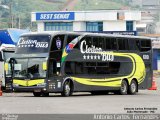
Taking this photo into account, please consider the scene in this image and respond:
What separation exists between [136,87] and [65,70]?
7.41 metres

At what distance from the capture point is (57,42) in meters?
35.1

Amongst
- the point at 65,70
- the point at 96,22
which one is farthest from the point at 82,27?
the point at 65,70

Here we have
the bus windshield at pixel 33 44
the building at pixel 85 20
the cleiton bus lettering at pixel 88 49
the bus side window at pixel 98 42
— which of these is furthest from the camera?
the building at pixel 85 20

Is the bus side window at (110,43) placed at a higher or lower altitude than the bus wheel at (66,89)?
higher

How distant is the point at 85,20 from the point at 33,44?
7140cm

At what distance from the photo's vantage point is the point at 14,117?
20.3m

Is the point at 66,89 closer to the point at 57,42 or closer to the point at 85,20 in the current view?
the point at 57,42

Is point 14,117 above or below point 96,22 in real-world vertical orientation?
below

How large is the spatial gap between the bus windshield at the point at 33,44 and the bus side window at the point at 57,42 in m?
0.30

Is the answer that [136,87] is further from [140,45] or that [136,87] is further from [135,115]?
[135,115]

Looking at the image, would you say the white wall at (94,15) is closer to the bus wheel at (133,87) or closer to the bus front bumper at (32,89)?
the bus wheel at (133,87)

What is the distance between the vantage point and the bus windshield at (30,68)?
34875 millimetres

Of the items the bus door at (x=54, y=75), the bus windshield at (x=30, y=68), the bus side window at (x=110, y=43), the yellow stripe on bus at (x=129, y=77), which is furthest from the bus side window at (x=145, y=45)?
the bus windshield at (x=30, y=68)

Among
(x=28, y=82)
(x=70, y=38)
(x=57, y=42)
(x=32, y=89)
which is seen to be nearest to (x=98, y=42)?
(x=70, y=38)
